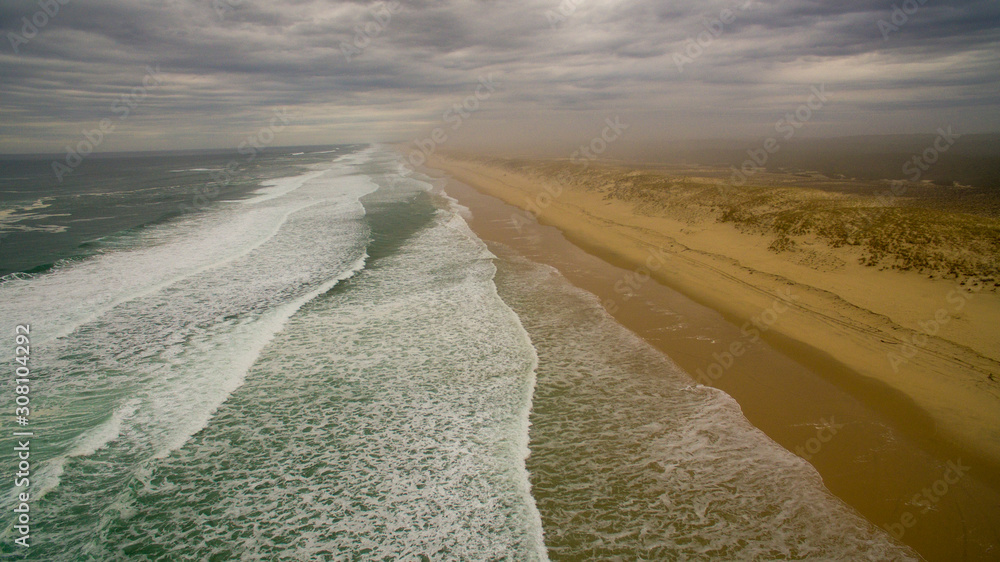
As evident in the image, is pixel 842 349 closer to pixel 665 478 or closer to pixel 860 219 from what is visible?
pixel 665 478

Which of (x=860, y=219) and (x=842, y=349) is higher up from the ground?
(x=860, y=219)

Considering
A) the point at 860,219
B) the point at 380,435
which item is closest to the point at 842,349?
the point at 860,219

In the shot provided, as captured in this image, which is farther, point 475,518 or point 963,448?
point 963,448

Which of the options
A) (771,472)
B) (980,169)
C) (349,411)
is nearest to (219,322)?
(349,411)

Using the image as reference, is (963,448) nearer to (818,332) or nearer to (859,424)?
(859,424)

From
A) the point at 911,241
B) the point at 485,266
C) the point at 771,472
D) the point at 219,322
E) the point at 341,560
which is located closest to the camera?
the point at 341,560

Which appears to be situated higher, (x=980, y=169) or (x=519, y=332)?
(x=980, y=169)

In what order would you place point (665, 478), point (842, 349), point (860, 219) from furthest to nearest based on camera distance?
point (860, 219), point (842, 349), point (665, 478)

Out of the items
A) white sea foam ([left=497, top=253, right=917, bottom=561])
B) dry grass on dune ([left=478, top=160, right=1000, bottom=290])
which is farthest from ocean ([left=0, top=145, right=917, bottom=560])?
dry grass on dune ([left=478, top=160, right=1000, bottom=290])
